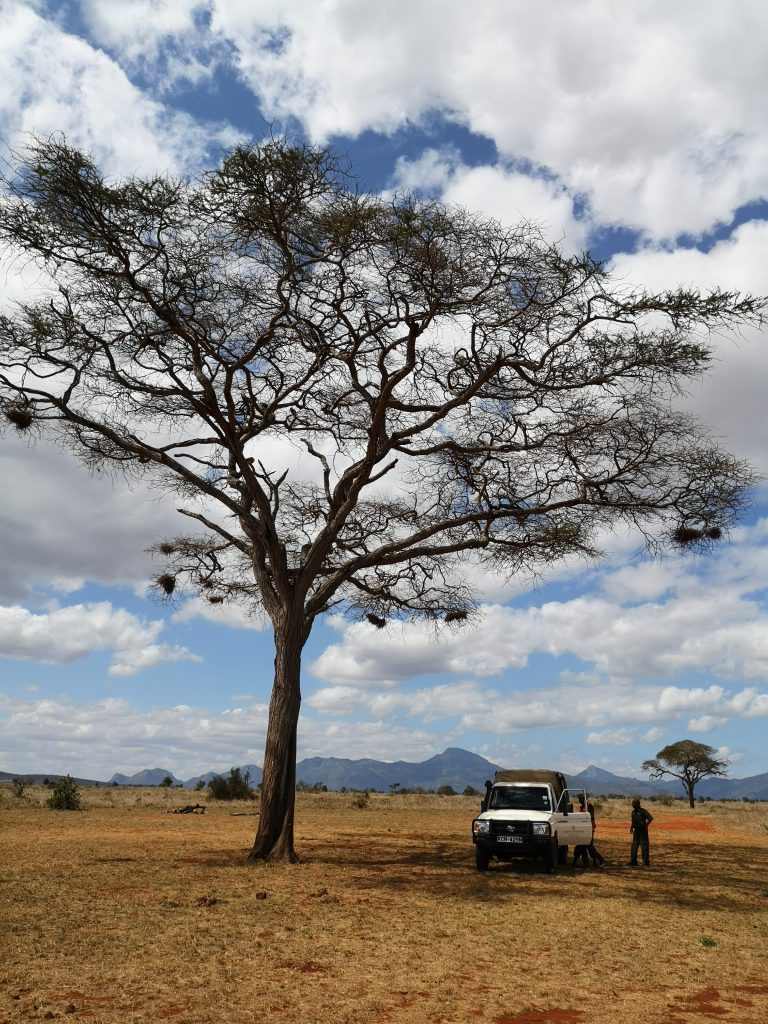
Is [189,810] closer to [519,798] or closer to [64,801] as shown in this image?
[64,801]

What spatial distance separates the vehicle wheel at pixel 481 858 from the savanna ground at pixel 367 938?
21 centimetres

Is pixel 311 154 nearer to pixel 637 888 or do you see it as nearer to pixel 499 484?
pixel 499 484

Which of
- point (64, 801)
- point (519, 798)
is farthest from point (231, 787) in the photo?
point (519, 798)

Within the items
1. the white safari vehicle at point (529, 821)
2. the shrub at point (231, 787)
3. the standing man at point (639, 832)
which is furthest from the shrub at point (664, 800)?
the white safari vehicle at point (529, 821)

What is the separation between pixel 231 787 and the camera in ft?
151

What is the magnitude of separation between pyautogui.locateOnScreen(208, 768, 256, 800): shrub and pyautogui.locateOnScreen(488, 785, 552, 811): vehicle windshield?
99.2 ft

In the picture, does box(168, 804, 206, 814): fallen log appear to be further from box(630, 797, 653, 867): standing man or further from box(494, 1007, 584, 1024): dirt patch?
box(494, 1007, 584, 1024): dirt patch

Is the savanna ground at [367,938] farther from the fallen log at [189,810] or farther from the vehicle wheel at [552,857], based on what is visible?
the fallen log at [189,810]

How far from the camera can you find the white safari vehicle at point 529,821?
16.4m

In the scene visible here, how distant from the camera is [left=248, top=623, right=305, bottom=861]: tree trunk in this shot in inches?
651

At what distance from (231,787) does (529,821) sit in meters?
32.6

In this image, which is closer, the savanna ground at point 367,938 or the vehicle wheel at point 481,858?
the savanna ground at point 367,938

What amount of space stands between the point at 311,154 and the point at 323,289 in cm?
305

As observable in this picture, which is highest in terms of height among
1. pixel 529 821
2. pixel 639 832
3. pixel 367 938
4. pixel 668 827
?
pixel 529 821
